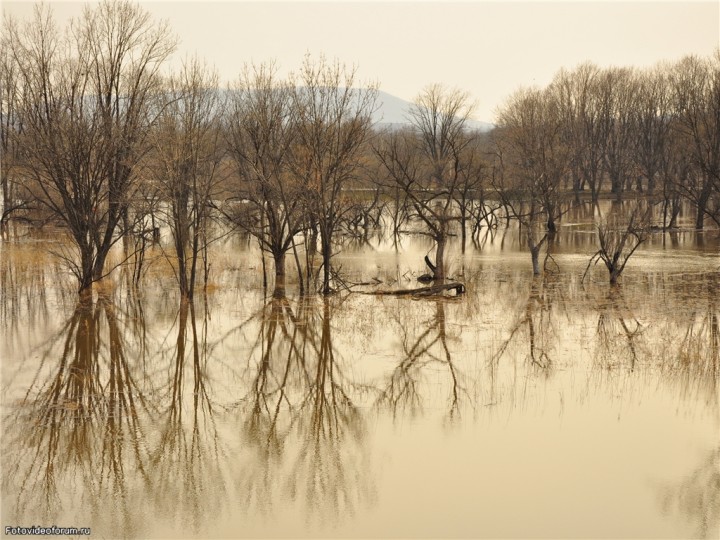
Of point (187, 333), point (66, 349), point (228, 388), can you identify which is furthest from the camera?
point (187, 333)

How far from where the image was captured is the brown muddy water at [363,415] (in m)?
9.28

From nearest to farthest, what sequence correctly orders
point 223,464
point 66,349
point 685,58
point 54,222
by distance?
point 223,464, point 66,349, point 54,222, point 685,58

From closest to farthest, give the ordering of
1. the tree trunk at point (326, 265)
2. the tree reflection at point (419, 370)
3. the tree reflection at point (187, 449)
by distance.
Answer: the tree reflection at point (187, 449), the tree reflection at point (419, 370), the tree trunk at point (326, 265)

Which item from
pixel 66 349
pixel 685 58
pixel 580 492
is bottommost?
pixel 580 492

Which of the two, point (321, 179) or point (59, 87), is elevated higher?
point (59, 87)

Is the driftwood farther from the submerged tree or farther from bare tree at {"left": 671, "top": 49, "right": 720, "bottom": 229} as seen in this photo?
bare tree at {"left": 671, "top": 49, "right": 720, "bottom": 229}

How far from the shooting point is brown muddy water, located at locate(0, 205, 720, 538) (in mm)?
9281

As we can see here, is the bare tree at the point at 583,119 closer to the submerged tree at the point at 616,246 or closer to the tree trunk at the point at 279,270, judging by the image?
the submerged tree at the point at 616,246

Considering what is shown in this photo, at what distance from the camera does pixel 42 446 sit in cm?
1104

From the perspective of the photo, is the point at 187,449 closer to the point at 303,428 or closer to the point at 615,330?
the point at 303,428

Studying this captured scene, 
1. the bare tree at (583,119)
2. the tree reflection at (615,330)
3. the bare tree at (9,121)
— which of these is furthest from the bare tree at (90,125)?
the bare tree at (583,119)

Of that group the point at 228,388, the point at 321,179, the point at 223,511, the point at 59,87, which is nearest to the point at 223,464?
the point at 223,511

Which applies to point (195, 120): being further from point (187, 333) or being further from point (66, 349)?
point (66, 349)

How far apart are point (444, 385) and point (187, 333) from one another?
22.8 ft
